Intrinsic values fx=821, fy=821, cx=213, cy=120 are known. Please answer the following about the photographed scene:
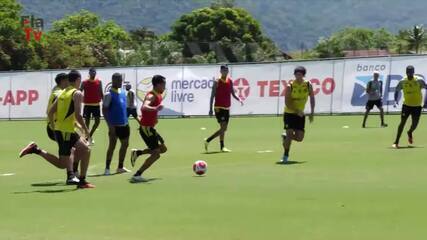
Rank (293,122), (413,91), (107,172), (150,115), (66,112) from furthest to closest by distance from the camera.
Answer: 1. (413,91)
2. (293,122)
3. (107,172)
4. (150,115)
5. (66,112)

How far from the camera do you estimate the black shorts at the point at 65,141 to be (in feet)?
41.3

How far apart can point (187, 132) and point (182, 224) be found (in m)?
16.8

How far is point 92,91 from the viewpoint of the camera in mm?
21000

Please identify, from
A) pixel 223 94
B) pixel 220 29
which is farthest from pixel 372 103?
pixel 220 29

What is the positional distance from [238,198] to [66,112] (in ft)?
10.8

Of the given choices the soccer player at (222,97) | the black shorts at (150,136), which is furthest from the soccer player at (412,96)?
the black shorts at (150,136)

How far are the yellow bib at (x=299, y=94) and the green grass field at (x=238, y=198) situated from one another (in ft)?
3.47

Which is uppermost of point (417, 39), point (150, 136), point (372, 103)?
point (417, 39)

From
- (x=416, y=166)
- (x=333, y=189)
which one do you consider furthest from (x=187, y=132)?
(x=333, y=189)

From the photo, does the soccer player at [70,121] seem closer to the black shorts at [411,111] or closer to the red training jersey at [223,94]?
the red training jersey at [223,94]

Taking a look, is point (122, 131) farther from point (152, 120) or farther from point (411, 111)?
point (411, 111)

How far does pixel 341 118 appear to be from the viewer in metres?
30.5

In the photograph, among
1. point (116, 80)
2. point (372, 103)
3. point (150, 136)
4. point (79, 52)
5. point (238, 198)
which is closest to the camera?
point (238, 198)

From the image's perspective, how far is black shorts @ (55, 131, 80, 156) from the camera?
41.3 ft
